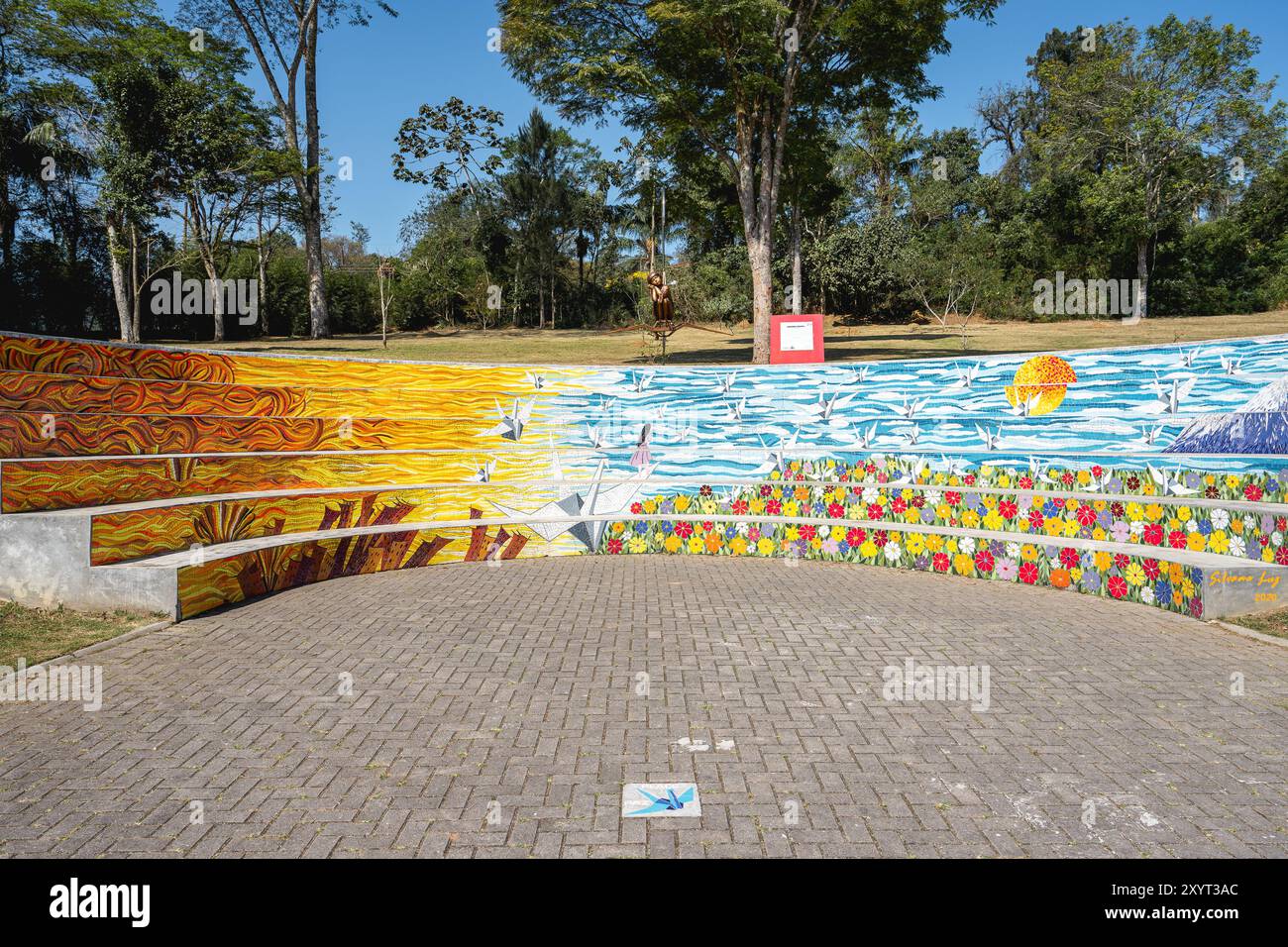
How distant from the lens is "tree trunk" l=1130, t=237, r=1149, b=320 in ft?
108

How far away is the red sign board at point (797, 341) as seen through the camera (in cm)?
1392

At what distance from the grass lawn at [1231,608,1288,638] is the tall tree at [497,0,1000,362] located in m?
14.2

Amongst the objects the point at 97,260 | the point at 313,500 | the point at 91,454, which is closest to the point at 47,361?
the point at 91,454

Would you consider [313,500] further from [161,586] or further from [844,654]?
[844,654]

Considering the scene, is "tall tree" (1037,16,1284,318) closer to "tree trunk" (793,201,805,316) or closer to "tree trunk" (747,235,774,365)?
"tree trunk" (793,201,805,316)

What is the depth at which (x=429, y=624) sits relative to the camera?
25.0ft

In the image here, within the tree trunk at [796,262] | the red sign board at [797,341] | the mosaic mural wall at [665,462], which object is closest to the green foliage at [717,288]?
the tree trunk at [796,262]

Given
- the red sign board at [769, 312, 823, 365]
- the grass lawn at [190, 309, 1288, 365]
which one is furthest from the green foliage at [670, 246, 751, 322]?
the red sign board at [769, 312, 823, 365]

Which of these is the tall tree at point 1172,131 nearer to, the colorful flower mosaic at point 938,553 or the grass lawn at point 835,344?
the grass lawn at point 835,344

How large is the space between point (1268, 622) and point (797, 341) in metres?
8.33

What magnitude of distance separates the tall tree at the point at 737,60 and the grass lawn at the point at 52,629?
16.0 m

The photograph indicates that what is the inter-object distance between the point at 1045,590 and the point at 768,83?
49.5 feet

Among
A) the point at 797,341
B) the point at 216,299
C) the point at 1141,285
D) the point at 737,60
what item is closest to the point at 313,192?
the point at 216,299

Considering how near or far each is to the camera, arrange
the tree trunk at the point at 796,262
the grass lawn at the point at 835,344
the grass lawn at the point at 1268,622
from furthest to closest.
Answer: the tree trunk at the point at 796,262, the grass lawn at the point at 835,344, the grass lawn at the point at 1268,622
